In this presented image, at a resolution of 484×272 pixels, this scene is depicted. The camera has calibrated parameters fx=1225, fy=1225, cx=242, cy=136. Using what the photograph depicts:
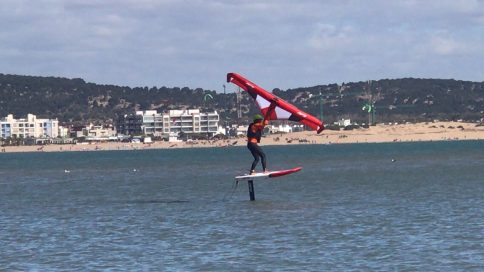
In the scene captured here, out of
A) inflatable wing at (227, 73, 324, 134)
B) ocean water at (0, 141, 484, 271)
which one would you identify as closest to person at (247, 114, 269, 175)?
inflatable wing at (227, 73, 324, 134)

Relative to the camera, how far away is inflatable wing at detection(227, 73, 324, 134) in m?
35.4

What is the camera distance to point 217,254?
1056 inches

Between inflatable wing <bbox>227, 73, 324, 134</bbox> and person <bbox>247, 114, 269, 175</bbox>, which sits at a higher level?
inflatable wing <bbox>227, 73, 324, 134</bbox>

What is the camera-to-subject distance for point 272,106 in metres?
36.2

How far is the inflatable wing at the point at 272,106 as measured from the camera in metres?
35.4

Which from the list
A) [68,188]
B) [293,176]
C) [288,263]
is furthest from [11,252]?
[293,176]

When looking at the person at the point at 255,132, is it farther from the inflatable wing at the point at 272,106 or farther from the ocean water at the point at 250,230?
the ocean water at the point at 250,230

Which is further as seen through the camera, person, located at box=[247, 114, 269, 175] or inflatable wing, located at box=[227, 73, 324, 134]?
person, located at box=[247, 114, 269, 175]

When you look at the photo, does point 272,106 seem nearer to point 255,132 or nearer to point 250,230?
point 255,132

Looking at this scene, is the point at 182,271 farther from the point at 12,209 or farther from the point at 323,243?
the point at 12,209

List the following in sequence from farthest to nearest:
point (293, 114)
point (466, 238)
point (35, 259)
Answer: point (293, 114) → point (466, 238) → point (35, 259)

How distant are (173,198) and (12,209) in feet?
23.4

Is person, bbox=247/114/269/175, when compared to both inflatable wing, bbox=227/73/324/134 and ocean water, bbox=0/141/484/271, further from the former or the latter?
ocean water, bbox=0/141/484/271

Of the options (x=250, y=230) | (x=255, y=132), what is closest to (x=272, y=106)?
(x=255, y=132)
